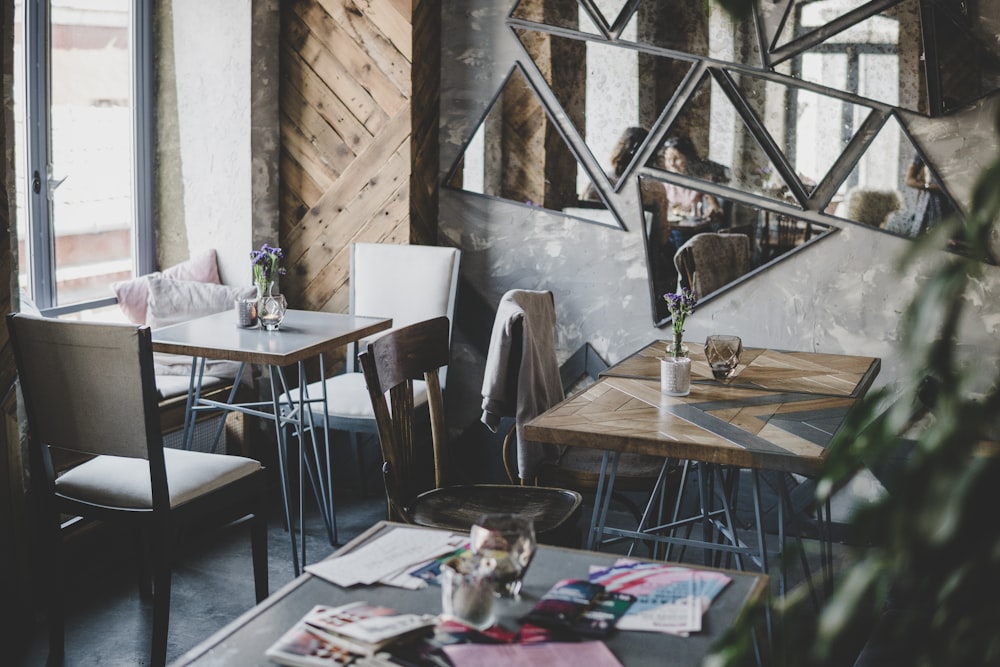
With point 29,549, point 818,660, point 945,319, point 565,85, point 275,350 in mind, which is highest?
point 565,85

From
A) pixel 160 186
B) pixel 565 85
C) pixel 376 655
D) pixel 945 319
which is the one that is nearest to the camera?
pixel 945 319

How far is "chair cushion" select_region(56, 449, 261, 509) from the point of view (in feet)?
8.88

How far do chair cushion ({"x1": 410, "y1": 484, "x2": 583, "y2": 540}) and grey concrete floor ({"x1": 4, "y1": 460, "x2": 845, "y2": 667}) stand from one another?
2.12 ft

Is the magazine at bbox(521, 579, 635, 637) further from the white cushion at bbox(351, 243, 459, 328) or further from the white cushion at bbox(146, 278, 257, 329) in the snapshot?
the white cushion at bbox(146, 278, 257, 329)

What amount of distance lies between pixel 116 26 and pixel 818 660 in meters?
4.33

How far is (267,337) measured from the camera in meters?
3.46

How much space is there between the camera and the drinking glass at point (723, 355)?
2.84 metres

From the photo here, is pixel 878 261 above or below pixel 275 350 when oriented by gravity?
above

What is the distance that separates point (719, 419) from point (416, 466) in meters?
0.82

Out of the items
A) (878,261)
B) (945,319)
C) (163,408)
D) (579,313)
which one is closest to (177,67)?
(163,408)

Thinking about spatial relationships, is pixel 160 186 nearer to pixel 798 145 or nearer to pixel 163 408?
pixel 163 408

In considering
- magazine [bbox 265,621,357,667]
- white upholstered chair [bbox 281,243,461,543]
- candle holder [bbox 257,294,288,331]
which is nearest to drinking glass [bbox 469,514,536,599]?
magazine [bbox 265,621,357,667]

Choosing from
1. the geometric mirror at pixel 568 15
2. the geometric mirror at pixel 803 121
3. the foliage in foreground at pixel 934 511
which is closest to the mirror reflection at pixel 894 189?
the geometric mirror at pixel 803 121

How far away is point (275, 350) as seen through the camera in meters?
3.21
